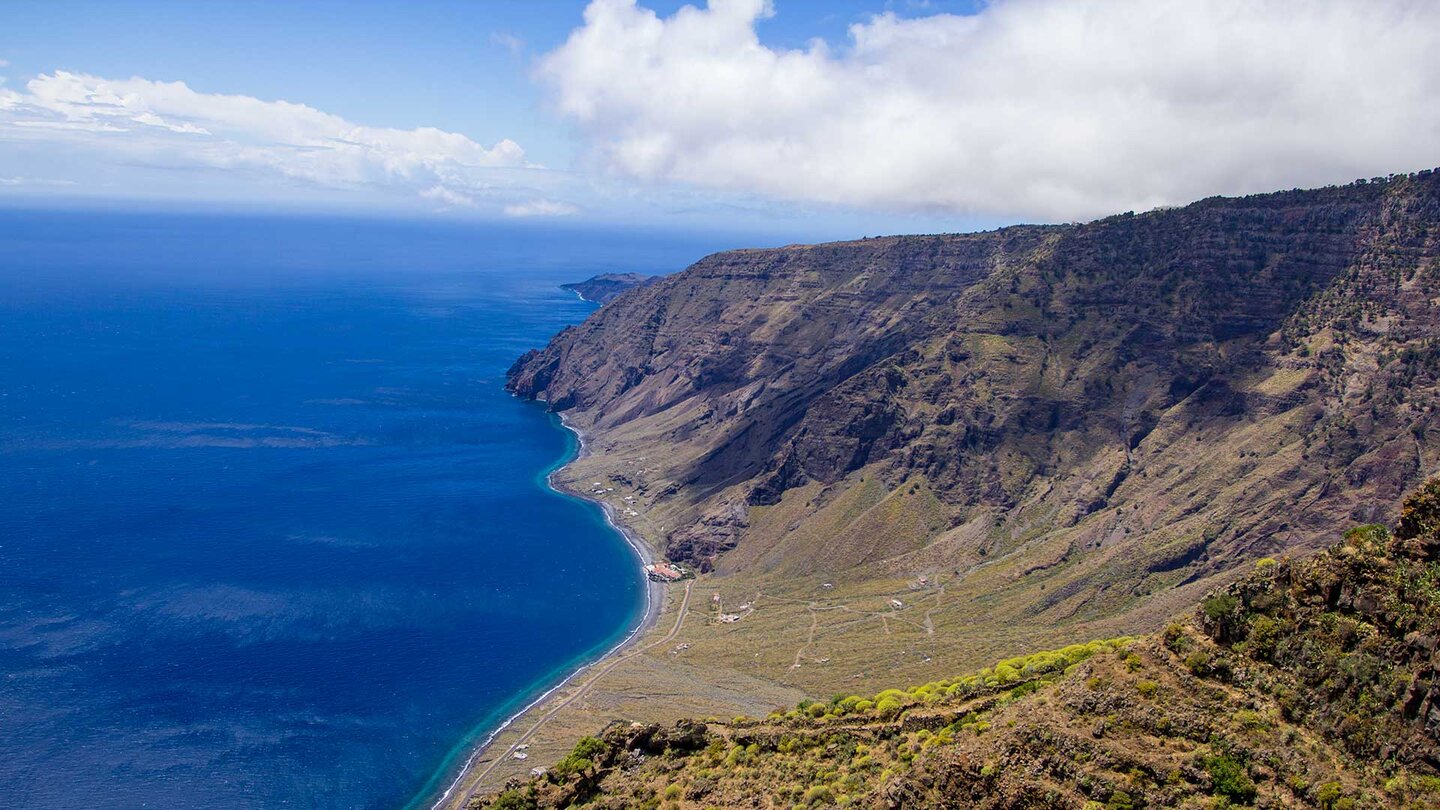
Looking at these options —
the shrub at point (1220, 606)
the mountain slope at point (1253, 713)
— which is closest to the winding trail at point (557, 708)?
the mountain slope at point (1253, 713)

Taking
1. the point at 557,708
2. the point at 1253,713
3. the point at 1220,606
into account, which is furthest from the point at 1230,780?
the point at 557,708

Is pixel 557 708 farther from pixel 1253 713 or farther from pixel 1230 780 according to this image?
pixel 1230 780

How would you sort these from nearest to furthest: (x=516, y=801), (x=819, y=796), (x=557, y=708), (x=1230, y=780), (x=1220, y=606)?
1. (x=1230, y=780)
2. (x=1220, y=606)
3. (x=819, y=796)
4. (x=516, y=801)
5. (x=557, y=708)

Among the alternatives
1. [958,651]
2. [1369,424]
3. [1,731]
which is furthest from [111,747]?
[1369,424]

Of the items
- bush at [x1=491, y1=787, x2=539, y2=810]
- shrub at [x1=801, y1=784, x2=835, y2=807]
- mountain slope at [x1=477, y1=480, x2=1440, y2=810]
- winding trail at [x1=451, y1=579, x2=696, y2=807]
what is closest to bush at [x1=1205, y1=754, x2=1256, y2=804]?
mountain slope at [x1=477, y1=480, x2=1440, y2=810]

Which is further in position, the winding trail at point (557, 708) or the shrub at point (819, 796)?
the winding trail at point (557, 708)

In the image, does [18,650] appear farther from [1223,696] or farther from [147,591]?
[1223,696]

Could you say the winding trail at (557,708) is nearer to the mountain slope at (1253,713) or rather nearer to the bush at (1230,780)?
the mountain slope at (1253,713)

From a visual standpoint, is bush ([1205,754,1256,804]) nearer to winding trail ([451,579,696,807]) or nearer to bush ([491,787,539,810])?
bush ([491,787,539,810])
